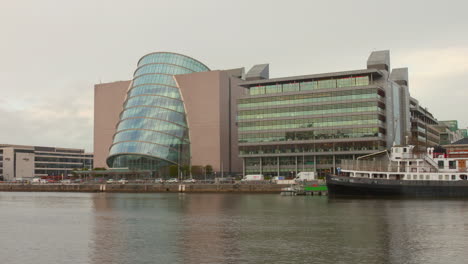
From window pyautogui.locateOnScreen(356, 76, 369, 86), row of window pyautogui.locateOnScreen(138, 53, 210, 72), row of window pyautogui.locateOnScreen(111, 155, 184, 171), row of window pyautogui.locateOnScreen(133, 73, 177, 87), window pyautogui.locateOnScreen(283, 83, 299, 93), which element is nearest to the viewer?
window pyautogui.locateOnScreen(356, 76, 369, 86)

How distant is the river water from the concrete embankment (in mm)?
45285

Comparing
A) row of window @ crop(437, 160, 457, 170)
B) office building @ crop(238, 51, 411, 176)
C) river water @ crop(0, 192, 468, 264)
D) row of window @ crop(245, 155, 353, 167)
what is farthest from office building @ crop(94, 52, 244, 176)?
river water @ crop(0, 192, 468, 264)

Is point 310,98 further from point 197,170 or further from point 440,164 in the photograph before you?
point 440,164

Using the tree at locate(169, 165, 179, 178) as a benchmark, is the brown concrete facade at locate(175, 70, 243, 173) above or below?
above

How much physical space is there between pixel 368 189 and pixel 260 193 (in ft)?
83.6

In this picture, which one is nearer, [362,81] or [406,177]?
[406,177]

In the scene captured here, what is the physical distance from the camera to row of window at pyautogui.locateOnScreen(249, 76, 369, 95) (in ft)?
369

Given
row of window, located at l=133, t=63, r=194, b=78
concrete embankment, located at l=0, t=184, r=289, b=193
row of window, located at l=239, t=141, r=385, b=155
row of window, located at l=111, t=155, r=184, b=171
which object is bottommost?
concrete embankment, located at l=0, t=184, r=289, b=193

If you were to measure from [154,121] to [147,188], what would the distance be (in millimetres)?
28030

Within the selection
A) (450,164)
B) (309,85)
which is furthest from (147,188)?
(450,164)

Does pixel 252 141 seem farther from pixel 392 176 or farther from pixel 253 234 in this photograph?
pixel 253 234

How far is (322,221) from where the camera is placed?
139 ft

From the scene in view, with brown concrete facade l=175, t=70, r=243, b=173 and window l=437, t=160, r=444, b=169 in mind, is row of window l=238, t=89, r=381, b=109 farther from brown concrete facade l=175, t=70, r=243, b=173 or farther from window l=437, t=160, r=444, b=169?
window l=437, t=160, r=444, b=169

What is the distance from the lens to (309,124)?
4532 inches
